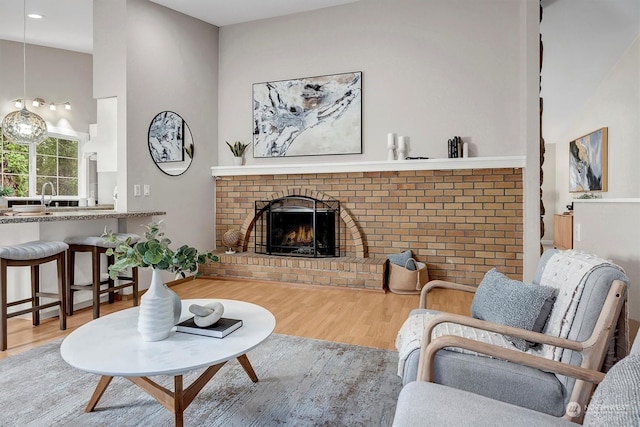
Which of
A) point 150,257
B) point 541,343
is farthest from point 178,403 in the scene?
point 541,343

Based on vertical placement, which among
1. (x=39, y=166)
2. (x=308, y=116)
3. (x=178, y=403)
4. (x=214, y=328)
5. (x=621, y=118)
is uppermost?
(x=621, y=118)

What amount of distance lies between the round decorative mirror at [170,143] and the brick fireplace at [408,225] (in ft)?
2.98

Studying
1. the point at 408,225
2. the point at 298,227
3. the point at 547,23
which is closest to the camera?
the point at 408,225

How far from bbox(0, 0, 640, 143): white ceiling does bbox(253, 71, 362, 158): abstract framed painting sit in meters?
0.87

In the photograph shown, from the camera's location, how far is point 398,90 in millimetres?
4391

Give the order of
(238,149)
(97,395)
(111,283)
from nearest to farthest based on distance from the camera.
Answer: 1. (97,395)
2. (111,283)
3. (238,149)

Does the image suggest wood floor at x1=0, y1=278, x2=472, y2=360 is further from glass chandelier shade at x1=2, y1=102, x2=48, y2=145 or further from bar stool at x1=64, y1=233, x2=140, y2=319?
glass chandelier shade at x1=2, y1=102, x2=48, y2=145

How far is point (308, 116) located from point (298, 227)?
52.5 inches

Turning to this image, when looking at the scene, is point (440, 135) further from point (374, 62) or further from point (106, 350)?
point (106, 350)

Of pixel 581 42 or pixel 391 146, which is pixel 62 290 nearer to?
pixel 391 146

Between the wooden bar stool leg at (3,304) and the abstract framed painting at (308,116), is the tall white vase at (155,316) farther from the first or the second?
the abstract framed painting at (308,116)

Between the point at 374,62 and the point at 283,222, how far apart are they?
2.15 m

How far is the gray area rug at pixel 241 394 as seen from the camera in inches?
69.2

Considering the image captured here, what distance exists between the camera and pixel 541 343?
1397 mm
